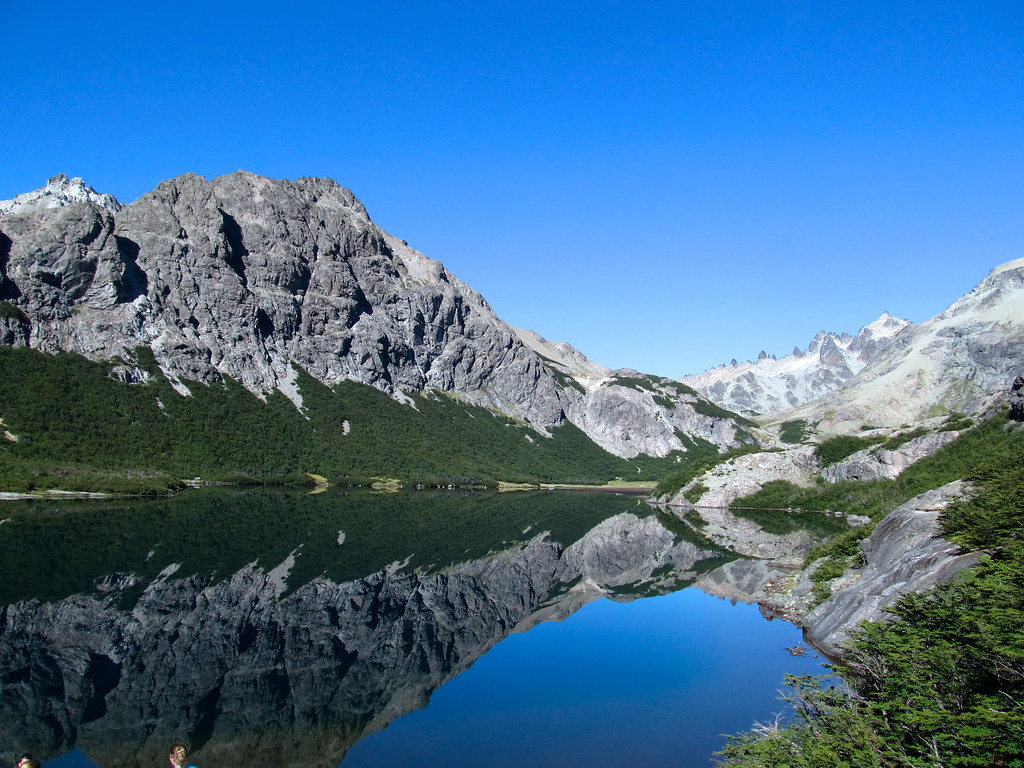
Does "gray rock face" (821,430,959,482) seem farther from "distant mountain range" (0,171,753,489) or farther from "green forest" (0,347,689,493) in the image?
"distant mountain range" (0,171,753,489)

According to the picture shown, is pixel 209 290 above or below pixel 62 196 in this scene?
below

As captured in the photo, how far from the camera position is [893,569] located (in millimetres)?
22453

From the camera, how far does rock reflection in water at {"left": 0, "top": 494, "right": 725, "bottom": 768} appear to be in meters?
17.0

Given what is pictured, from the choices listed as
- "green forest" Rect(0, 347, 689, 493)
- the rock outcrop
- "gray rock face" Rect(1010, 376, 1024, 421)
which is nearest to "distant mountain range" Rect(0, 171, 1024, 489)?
"green forest" Rect(0, 347, 689, 493)

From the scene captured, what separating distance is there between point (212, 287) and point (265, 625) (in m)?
149

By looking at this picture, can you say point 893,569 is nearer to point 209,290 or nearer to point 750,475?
point 750,475

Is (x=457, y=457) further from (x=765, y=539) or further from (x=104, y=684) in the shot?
(x=104, y=684)

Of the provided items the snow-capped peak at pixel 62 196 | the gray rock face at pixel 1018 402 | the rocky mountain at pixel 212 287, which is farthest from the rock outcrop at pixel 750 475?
the snow-capped peak at pixel 62 196

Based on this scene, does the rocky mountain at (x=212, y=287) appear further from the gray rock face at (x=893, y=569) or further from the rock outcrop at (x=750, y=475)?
the gray rock face at (x=893, y=569)

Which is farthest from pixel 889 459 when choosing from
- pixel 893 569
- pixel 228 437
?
pixel 228 437

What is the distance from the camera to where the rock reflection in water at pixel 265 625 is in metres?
17.0

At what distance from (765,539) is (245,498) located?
66168mm

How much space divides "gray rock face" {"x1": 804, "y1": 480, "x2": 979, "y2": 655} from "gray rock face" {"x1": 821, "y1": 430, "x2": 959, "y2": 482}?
145ft

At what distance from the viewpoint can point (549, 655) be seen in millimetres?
24938
